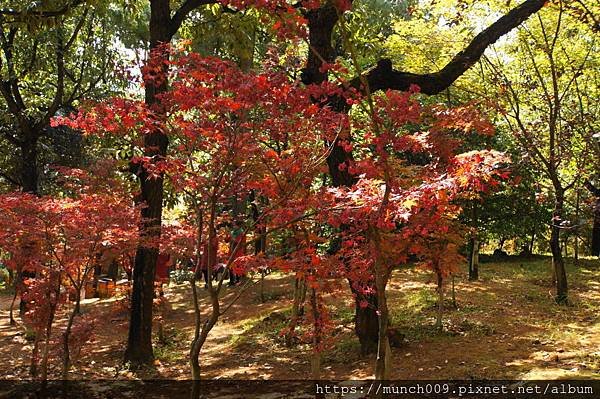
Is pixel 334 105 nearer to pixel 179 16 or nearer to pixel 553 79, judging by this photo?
pixel 179 16

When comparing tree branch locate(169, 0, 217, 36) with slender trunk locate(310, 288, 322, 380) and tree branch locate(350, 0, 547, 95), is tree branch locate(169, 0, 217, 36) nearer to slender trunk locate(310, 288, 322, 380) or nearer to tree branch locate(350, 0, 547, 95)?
tree branch locate(350, 0, 547, 95)

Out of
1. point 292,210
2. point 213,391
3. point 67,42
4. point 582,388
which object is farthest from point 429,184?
point 67,42

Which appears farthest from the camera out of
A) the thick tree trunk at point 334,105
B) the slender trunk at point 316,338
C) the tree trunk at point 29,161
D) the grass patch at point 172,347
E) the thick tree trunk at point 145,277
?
the tree trunk at point 29,161

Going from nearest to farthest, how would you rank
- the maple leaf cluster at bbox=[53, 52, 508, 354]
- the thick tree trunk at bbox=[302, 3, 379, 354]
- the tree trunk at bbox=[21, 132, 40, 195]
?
1. the maple leaf cluster at bbox=[53, 52, 508, 354]
2. the thick tree trunk at bbox=[302, 3, 379, 354]
3. the tree trunk at bbox=[21, 132, 40, 195]

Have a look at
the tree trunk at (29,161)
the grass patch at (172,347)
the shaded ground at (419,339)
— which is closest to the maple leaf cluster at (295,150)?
Result: the shaded ground at (419,339)

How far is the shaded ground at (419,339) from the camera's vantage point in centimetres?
700

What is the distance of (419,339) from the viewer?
28.1ft

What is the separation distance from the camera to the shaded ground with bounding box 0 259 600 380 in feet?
23.0

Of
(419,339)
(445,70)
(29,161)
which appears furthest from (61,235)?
(29,161)

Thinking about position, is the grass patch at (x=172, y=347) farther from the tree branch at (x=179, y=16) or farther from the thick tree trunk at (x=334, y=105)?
the tree branch at (x=179, y=16)

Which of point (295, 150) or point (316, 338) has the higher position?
point (295, 150)

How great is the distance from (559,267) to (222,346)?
707 centimetres

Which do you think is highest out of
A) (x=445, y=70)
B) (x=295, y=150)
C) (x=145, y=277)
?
(x=445, y=70)

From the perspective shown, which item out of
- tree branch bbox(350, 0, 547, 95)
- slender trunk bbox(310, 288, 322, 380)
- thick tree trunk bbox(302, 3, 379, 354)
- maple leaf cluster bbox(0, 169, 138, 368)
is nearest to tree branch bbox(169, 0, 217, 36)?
thick tree trunk bbox(302, 3, 379, 354)
